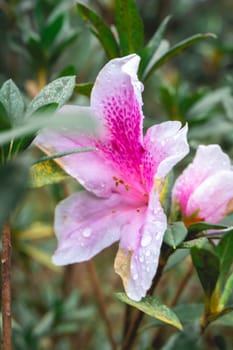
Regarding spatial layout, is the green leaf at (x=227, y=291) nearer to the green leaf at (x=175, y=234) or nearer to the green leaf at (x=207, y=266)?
the green leaf at (x=207, y=266)

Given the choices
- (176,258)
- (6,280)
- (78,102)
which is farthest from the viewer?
(78,102)

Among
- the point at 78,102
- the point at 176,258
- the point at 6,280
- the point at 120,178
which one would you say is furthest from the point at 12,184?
the point at 78,102

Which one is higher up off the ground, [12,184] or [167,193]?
[12,184]

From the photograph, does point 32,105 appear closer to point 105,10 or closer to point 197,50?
point 105,10

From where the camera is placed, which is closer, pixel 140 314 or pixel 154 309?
pixel 154 309

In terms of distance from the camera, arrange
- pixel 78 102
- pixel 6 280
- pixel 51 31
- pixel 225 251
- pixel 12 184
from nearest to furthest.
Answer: pixel 12 184
pixel 6 280
pixel 225 251
pixel 51 31
pixel 78 102

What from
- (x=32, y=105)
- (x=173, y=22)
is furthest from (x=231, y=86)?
(x=173, y=22)

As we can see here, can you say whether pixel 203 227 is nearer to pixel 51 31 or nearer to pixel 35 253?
pixel 51 31
